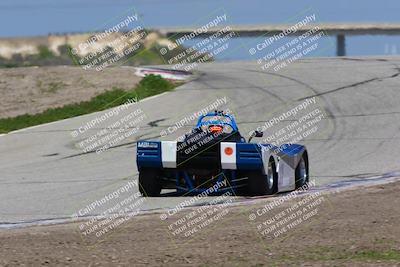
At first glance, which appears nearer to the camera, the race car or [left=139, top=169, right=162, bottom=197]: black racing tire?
the race car

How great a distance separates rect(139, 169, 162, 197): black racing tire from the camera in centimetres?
1250

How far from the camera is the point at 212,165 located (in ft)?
39.8

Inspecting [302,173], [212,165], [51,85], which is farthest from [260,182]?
[51,85]

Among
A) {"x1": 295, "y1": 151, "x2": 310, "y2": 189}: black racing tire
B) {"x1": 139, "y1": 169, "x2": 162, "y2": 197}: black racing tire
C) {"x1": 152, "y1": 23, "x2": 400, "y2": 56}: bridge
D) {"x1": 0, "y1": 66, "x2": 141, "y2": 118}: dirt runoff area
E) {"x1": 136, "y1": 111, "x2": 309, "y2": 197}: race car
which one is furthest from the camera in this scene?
{"x1": 152, "y1": 23, "x2": 400, "y2": 56}: bridge

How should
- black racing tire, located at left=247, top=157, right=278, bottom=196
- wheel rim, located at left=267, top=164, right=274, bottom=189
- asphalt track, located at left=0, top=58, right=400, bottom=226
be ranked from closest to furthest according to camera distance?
black racing tire, located at left=247, top=157, right=278, bottom=196
wheel rim, located at left=267, top=164, right=274, bottom=189
asphalt track, located at left=0, top=58, right=400, bottom=226

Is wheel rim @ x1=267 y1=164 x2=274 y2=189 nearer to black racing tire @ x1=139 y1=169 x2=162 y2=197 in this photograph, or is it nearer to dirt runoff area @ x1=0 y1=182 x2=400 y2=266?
dirt runoff area @ x1=0 y1=182 x2=400 y2=266

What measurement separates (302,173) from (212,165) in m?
1.90

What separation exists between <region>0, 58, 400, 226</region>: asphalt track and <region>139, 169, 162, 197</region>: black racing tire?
8.0 inches

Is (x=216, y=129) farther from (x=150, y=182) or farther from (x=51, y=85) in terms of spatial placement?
(x=51, y=85)

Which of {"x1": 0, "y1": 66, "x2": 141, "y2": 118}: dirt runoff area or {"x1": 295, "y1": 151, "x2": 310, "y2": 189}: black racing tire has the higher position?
{"x1": 295, "y1": 151, "x2": 310, "y2": 189}: black racing tire

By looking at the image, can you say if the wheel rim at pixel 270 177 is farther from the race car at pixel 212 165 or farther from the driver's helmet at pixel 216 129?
the driver's helmet at pixel 216 129

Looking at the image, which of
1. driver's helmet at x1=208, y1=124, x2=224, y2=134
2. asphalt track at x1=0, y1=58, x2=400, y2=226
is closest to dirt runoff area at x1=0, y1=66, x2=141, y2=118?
asphalt track at x1=0, y1=58, x2=400, y2=226

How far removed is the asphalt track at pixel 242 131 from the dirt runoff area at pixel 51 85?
7.37ft

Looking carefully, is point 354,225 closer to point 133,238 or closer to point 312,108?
point 133,238
